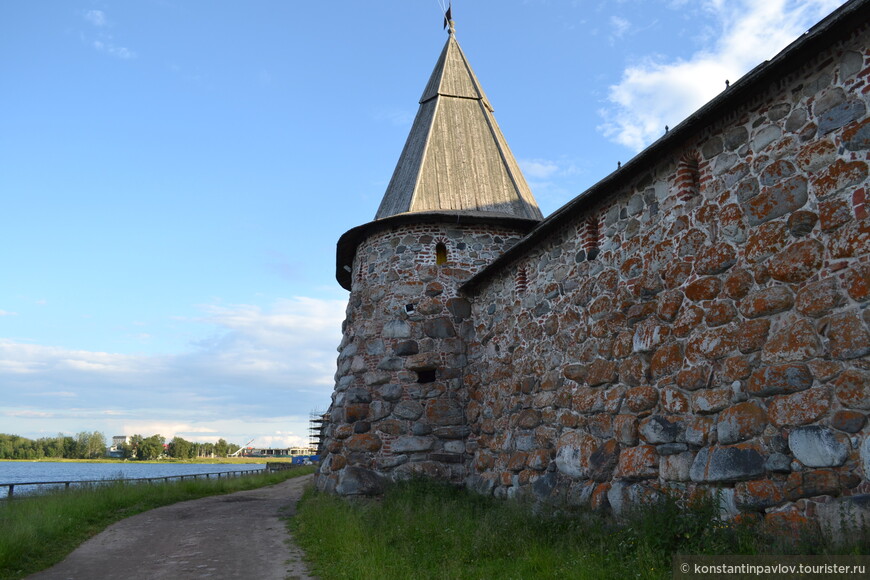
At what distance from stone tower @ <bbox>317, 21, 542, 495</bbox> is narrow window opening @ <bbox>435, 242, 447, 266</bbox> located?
26 millimetres

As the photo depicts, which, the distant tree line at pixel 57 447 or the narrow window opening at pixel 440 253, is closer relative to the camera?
the narrow window opening at pixel 440 253

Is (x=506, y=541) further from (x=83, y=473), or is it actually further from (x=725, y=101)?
(x=83, y=473)

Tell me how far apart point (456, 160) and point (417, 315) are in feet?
13.1

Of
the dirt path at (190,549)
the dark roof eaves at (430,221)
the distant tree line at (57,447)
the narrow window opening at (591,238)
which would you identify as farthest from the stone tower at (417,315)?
the distant tree line at (57,447)

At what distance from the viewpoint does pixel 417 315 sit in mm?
11430

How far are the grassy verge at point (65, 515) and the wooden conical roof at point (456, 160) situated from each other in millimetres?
7379

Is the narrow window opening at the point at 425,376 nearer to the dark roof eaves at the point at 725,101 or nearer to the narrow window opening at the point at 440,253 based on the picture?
the narrow window opening at the point at 440,253

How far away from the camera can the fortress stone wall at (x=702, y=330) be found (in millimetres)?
4457

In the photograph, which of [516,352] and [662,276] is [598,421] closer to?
[662,276]

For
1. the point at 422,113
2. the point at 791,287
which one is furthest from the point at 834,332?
the point at 422,113

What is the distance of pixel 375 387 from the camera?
36.8 feet

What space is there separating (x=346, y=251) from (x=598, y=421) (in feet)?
25.3

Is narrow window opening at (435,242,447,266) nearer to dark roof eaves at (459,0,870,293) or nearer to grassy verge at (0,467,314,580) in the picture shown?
dark roof eaves at (459,0,870,293)

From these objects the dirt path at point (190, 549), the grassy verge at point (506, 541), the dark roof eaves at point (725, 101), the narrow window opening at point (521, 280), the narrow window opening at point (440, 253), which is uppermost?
the narrow window opening at point (440, 253)
